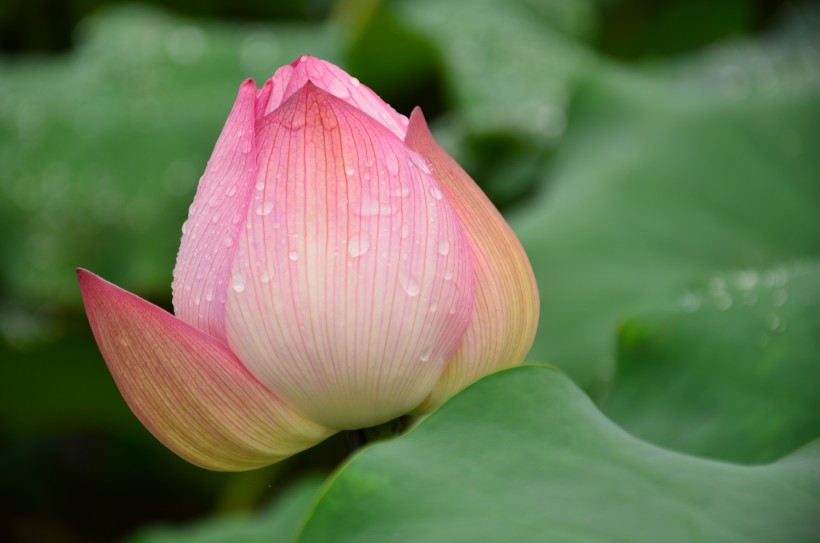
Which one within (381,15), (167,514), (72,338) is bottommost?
(167,514)

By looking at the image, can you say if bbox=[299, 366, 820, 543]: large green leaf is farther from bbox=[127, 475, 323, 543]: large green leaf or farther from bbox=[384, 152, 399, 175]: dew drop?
bbox=[127, 475, 323, 543]: large green leaf

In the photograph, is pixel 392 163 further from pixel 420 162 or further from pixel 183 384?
pixel 183 384

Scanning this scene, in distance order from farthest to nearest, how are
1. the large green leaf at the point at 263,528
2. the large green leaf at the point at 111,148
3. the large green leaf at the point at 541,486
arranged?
1. the large green leaf at the point at 111,148
2. the large green leaf at the point at 263,528
3. the large green leaf at the point at 541,486

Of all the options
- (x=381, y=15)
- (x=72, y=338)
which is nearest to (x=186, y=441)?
(x=72, y=338)

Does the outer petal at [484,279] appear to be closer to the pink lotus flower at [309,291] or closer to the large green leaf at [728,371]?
the pink lotus flower at [309,291]

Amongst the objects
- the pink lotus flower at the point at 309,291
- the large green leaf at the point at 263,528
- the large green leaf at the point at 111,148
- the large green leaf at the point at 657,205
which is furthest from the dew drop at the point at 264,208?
the large green leaf at the point at 111,148

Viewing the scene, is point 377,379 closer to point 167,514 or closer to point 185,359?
point 185,359
